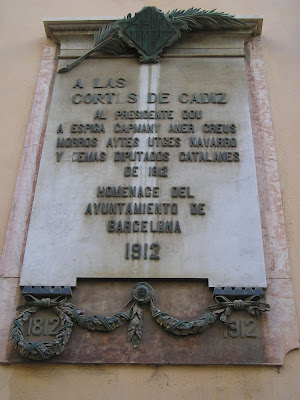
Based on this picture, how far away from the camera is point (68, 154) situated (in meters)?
5.98

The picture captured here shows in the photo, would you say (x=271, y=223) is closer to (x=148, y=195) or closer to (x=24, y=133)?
(x=148, y=195)

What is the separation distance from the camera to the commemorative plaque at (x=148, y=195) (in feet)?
16.5

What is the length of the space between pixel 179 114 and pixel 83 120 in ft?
3.68

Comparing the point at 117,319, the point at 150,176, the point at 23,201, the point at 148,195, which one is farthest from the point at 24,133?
the point at 117,319

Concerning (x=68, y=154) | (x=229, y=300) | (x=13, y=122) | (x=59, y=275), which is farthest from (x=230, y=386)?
(x=13, y=122)

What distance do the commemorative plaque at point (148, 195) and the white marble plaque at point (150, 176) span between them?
1cm

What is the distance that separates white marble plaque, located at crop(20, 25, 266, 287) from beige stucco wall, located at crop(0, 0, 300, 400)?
425mm

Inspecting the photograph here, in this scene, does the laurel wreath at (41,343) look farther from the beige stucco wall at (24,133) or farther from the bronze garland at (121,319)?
the beige stucco wall at (24,133)

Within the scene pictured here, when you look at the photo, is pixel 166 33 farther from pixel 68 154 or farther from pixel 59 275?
pixel 59 275

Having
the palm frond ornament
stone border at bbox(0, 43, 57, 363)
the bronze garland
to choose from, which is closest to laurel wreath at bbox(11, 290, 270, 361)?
the bronze garland

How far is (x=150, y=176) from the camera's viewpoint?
579 cm

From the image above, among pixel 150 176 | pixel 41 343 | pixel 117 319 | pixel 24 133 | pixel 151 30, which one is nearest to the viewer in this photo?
pixel 41 343

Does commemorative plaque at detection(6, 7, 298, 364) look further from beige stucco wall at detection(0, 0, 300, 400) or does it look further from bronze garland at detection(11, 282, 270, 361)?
beige stucco wall at detection(0, 0, 300, 400)

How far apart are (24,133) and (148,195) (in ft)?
5.83
